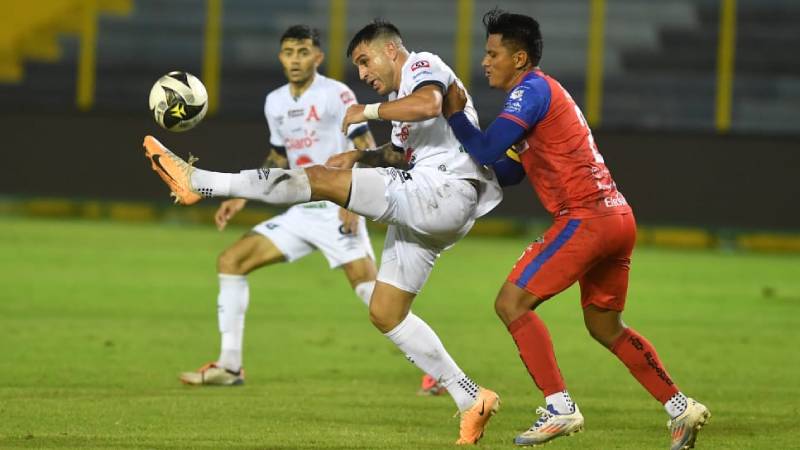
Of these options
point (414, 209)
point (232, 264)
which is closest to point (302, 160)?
point (232, 264)

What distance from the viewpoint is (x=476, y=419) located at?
7188mm

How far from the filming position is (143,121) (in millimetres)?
21047

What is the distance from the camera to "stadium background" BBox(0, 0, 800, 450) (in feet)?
27.1

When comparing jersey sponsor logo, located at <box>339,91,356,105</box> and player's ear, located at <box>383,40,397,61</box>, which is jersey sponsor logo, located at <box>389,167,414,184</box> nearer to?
player's ear, located at <box>383,40,397,61</box>

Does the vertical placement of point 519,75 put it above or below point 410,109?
above

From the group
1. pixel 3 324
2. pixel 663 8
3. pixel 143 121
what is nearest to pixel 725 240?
pixel 663 8

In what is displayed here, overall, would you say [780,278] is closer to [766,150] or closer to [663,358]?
[766,150]

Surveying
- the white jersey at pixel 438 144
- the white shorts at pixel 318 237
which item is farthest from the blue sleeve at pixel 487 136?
the white shorts at pixel 318 237

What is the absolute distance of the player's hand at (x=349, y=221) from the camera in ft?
31.0

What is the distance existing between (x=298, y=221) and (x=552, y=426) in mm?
3381

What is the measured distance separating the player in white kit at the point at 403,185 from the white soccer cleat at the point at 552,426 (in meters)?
0.32

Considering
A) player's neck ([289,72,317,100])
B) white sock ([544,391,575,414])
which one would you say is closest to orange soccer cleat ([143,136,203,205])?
white sock ([544,391,575,414])

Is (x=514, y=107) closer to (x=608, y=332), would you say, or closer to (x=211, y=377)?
(x=608, y=332)

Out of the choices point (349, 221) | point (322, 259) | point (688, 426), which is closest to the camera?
point (688, 426)
